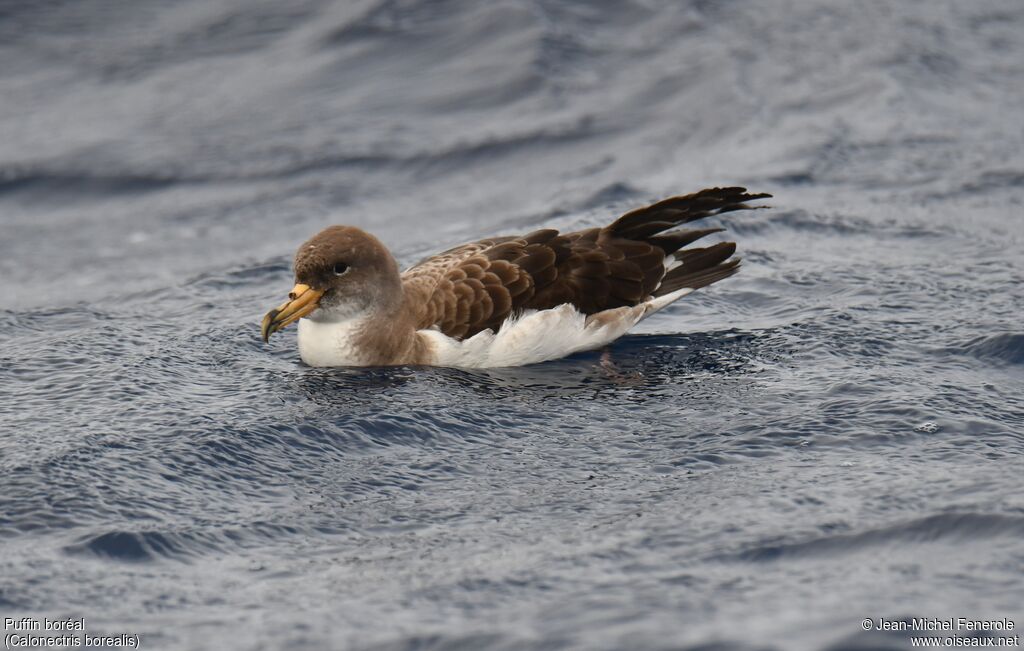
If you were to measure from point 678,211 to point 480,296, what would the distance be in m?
1.43

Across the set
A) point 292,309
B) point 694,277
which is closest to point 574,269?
point 694,277

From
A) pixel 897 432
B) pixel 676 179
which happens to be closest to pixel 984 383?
pixel 897 432

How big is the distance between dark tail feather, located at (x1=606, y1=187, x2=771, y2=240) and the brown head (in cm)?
160

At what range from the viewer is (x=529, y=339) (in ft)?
29.4

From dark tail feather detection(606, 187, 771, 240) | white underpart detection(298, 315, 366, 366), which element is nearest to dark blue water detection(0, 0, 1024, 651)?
white underpart detection(298, 315, 366, 366)

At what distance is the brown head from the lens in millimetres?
8844

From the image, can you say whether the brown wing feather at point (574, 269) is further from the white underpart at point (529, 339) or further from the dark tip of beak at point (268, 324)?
the dark tip of beak at point (268, 324)

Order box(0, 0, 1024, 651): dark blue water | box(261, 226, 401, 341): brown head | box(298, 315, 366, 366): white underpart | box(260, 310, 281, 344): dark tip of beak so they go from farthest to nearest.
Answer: box(298, 315, 366, 366): white underpart, box(261, 226, 401, 341): brown head, box(260, 310, 281, 344): dark tip of beak, box(0, 0, 1024, 651): dark blue water

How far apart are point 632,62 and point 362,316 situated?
317 inches

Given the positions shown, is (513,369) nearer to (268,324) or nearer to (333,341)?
(333,341)

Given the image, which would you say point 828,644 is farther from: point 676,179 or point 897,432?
point 676,179

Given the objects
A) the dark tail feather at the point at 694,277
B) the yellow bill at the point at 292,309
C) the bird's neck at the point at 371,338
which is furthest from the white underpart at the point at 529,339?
the yellow bill at the point at 292,309

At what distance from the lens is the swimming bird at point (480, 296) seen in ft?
29.1

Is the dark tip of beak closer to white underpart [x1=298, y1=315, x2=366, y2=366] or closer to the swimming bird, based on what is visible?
the swimming bird
